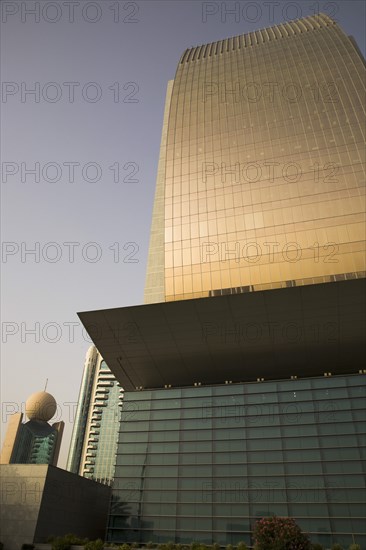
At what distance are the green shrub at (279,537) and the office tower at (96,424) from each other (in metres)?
104

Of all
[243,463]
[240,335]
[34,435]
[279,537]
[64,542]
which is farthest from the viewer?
[34,435]

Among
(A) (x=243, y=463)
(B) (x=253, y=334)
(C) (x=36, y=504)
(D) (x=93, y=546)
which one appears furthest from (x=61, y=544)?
(B) (x=253, y=334)

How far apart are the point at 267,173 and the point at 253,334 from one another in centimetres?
1761

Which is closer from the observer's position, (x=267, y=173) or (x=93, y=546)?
(x=93, y=546)

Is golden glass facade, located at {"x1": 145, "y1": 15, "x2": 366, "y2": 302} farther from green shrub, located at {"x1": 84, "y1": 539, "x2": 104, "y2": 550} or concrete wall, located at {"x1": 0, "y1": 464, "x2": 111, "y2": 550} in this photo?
green shrub, located at {"x1": 84, "y1": 539, "x2": 104, "y2": 550}

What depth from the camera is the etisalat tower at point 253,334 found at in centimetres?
3472

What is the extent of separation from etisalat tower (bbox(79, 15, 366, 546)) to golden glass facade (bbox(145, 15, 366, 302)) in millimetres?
160

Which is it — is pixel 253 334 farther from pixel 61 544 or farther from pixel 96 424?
pixel 96 424

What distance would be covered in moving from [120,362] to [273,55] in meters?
44.1

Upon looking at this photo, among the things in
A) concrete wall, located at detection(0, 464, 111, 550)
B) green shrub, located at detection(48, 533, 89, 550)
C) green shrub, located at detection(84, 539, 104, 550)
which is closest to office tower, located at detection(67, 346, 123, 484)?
concrete wall, located at detection(0, 464, 111, 550)

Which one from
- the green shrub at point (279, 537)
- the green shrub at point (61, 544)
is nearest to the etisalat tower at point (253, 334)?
the green shrub at point (61, 544)

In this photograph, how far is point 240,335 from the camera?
38.4 meters

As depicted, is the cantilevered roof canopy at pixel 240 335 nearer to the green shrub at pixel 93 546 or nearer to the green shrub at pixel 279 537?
the green shrub at pixel 93 546

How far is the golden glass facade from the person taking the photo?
39969mm
